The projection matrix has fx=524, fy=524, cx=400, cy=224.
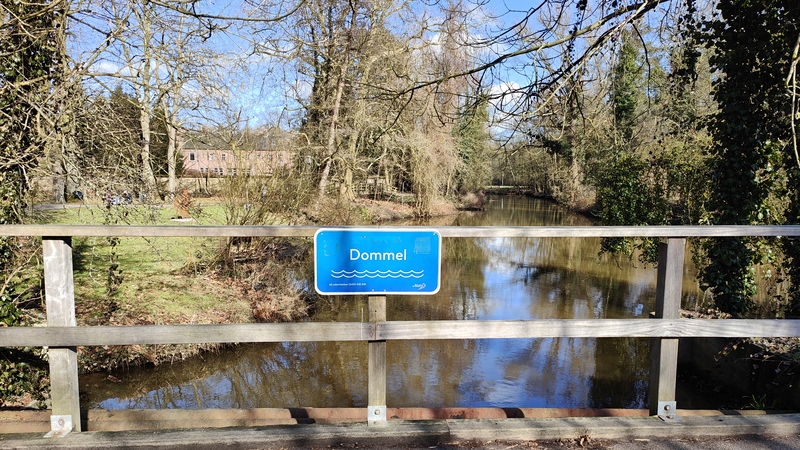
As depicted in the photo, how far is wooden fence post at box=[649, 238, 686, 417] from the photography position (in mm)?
3090

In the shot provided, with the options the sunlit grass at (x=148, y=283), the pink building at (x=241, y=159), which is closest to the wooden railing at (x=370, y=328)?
the sunlit grass at (x=148, y=283)

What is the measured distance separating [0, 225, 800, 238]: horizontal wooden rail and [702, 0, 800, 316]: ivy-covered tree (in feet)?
13.9

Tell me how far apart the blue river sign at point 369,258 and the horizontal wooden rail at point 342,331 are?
0.70 feet

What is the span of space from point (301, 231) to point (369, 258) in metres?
0.42

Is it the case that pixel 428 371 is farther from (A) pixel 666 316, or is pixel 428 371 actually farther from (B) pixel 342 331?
(B) pixel 342 331

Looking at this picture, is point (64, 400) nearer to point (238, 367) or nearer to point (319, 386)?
point (319, 386)

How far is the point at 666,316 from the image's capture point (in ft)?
10.2

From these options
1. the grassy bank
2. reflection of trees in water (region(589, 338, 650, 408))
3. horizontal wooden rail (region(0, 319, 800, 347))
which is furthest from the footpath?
reflection of trees in water (region(589, 338, 650, 408))

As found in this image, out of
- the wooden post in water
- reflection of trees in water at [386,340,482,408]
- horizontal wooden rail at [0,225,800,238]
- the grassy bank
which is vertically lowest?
reflection of trees in water at [386,340,482,408]

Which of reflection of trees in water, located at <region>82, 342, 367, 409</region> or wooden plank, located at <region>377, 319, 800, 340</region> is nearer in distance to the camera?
wooden plank, located at <region>377, 319, 800, 340</region>

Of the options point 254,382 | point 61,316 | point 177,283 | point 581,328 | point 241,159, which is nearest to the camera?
point 61,316

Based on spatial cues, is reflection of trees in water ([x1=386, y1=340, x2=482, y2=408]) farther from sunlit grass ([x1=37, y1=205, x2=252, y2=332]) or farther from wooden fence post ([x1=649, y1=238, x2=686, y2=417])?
wooden fence post ([x1=649, y1=238, x2=686, y2=417])

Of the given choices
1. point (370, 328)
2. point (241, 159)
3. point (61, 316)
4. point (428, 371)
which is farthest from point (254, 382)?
point (370, 328)

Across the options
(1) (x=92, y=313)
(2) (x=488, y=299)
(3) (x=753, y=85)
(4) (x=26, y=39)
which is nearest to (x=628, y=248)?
(2) (x=488, y=299)
